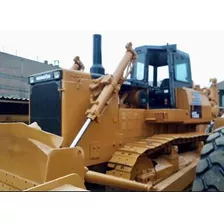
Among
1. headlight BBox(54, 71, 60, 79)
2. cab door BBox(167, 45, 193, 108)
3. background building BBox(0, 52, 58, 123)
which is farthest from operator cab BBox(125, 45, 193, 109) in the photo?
background building BBox(0, 52, 58, 123)

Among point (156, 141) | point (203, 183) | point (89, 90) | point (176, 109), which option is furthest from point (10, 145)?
point (176, 109)

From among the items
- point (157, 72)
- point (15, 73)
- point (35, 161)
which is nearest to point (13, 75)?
point (15, 73)

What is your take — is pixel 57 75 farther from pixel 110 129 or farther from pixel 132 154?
pixel 132 154

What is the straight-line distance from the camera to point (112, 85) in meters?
3.27

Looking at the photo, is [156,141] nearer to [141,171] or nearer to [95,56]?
[141,171]

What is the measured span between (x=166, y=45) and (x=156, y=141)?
1.58 metres

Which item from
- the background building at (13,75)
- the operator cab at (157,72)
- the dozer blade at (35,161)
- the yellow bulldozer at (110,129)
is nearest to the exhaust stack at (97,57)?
the yellow bulldozer at (110,129)

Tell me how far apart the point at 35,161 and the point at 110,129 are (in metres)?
1.44

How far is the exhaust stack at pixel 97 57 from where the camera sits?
376 cm

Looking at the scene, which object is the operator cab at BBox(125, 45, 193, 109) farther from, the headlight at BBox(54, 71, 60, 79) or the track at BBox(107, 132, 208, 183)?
the headlight at BBox(54, 71, 60, 79)

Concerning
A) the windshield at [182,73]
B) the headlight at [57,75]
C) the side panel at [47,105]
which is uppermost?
the windshield at [182,73]

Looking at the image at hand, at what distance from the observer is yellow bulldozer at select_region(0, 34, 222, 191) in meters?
2.24

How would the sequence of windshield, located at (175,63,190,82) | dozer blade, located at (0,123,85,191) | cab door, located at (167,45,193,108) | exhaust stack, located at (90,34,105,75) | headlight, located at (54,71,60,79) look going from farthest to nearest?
windshield, located at (175,63,190,82) < cab door, located at (167,45,193,108) < exhaust stack, located at (90,34,105,75) < headlight, located at (54,71,60,79) < dozer blade, located at (0,123,85,191)

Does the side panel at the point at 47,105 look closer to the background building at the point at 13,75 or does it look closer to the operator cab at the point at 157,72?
the operator cab at the point at 157,72
